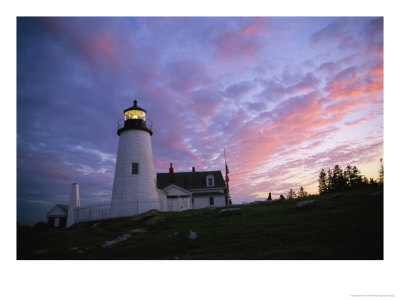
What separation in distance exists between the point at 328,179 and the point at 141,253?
44.0m

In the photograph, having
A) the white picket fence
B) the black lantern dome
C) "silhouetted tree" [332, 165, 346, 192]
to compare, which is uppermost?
the black lantern dome

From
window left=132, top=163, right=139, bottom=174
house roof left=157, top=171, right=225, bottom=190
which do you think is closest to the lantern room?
window left=132, top=163, right=139, bottom=174

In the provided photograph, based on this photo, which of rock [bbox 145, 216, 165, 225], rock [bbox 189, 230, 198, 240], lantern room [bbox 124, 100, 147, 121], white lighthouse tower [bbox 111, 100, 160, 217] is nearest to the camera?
rock [bbox 189, 230, 198, 240]

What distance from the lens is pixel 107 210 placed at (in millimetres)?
17516

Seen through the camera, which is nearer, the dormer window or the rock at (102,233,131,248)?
the rock at (102,233,131,248)

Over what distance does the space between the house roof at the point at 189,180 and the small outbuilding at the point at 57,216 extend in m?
13.6

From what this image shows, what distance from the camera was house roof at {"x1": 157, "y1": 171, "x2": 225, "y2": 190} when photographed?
3173cm

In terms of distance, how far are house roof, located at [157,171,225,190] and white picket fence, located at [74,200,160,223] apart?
12963 mm

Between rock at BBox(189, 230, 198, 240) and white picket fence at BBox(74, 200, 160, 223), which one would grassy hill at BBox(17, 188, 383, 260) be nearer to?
rock at BBox(189, 230, 198, 240)

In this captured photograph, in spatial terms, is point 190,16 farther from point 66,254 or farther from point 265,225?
point 66,254

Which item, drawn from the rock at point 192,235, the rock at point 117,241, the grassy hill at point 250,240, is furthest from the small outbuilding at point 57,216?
the rock at point 192,235

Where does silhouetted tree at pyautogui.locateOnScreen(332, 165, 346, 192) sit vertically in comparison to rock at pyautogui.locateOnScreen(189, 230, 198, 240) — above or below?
above
